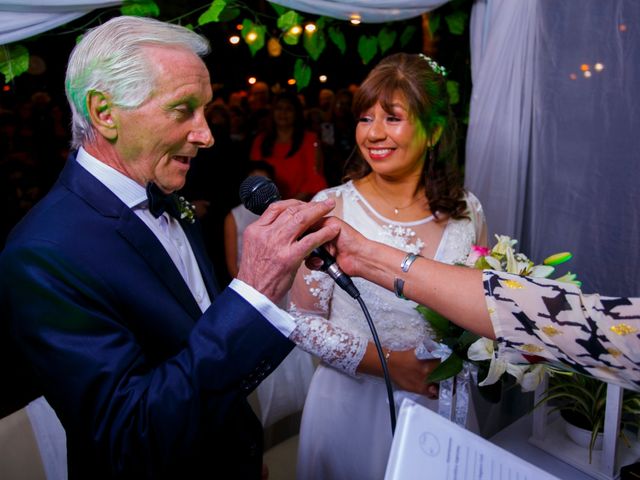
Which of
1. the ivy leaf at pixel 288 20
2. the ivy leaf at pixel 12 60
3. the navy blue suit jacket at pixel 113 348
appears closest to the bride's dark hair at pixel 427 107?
the ivy leaf at pixel 288 20

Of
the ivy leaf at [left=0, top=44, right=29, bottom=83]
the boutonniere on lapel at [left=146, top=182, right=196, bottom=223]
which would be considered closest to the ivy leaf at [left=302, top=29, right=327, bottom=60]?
the ivy leaf at [left=0, top=44, right=29, bottom=83]

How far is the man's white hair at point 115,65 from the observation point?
3.83 feet

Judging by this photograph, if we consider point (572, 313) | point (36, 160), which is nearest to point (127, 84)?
point (572, 313)

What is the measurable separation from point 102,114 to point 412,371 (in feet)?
4.07

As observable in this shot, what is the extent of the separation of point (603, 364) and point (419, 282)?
420 millimetres

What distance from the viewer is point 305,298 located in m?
1.85

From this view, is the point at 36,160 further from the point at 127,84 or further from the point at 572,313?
the point at 572,313

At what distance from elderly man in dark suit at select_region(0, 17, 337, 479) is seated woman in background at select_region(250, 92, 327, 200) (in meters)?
2.83

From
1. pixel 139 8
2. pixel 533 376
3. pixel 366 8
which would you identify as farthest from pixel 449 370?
pixel 139 8

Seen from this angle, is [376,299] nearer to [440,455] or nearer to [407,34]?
[440,455]

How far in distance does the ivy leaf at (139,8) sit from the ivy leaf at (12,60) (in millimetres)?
429

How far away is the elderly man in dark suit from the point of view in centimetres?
99

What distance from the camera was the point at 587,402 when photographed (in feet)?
4.88

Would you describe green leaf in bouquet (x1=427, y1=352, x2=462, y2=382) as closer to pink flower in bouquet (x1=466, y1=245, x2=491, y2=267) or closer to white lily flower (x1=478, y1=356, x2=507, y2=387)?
white lily flower (x1=478, y1=356, x2=507, y2=387)
